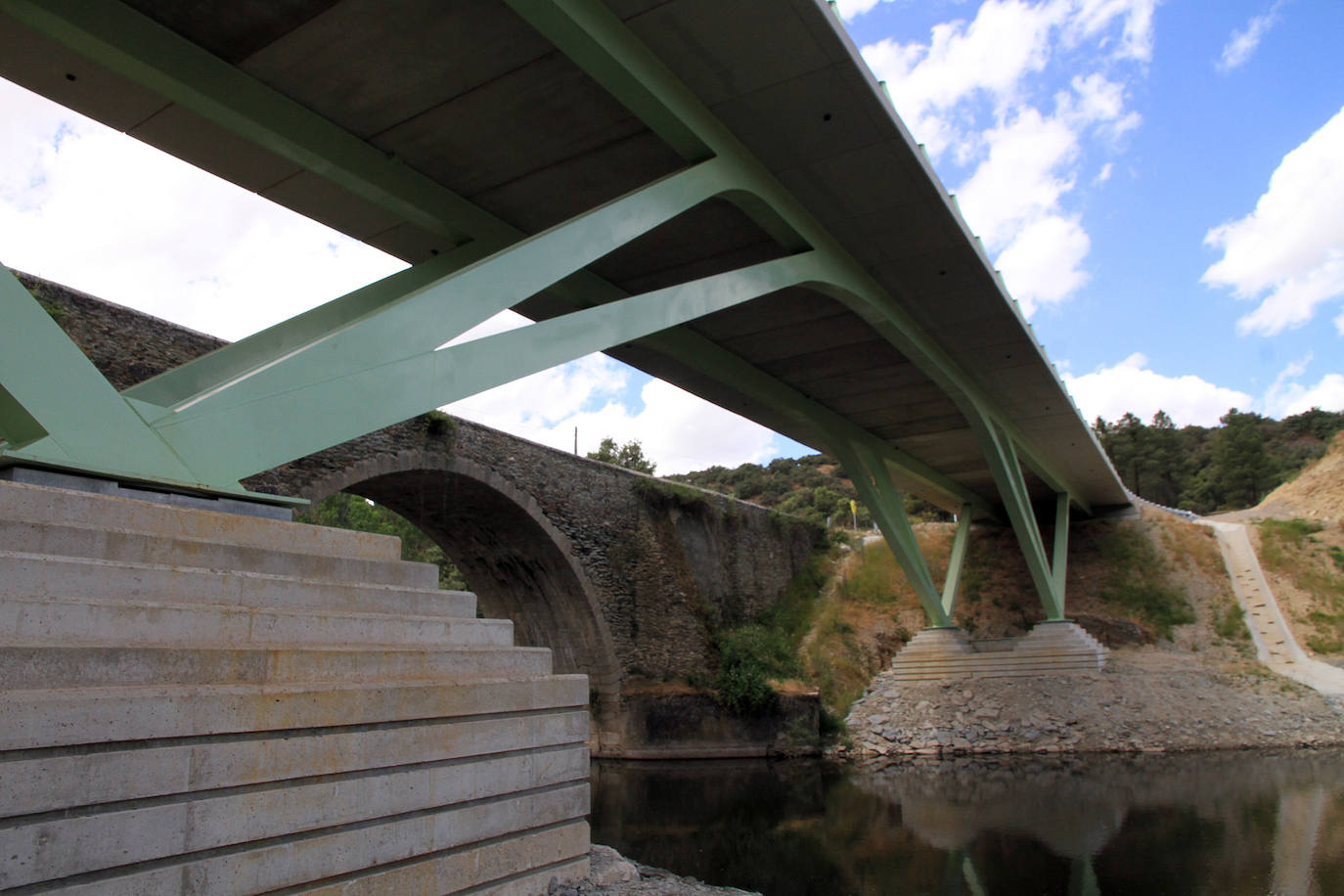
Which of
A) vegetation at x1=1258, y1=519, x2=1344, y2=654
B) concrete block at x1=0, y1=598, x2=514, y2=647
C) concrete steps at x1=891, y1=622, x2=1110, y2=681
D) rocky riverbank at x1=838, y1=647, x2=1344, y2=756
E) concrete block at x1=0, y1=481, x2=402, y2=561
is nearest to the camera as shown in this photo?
concrete block at x1=0, y1=598, x2=514, y2=647

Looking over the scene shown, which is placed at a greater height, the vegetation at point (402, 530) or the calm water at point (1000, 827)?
the vegetation at point (402, 530)

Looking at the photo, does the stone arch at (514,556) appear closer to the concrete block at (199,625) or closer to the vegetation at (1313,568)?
the concrete block at (199,625)

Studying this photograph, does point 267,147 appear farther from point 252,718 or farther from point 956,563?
point 956,563

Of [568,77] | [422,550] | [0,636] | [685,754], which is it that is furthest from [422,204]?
[422,550]

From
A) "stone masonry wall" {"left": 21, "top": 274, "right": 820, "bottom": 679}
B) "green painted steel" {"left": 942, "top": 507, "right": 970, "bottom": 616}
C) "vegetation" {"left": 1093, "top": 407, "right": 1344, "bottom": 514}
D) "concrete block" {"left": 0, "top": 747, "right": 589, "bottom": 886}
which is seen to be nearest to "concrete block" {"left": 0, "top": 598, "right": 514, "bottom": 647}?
"concrete block" {"left": 0, "top": 747, "right": 589, "bottom": 886}

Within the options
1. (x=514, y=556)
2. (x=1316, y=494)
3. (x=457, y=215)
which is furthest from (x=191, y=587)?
(x=1316, y=494)

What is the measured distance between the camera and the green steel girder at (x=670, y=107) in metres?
6.42

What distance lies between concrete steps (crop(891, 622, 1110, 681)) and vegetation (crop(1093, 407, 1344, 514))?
31269 mm

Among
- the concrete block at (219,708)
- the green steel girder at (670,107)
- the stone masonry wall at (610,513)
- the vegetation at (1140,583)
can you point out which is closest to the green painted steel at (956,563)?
the stone masonry wall at (610,513)

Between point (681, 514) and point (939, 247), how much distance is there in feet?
36.1

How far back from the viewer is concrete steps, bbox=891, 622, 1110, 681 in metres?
20.6

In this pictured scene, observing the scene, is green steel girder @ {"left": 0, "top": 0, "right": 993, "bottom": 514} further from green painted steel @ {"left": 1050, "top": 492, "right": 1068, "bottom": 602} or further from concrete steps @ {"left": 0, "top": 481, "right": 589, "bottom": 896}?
green painted steel @ {"left": 1050, "top": 492, "right": 1068, "bottom": 602}

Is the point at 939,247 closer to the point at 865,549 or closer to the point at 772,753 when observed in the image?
the point at 772,753

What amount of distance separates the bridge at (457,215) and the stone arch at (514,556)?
14.1 feet
